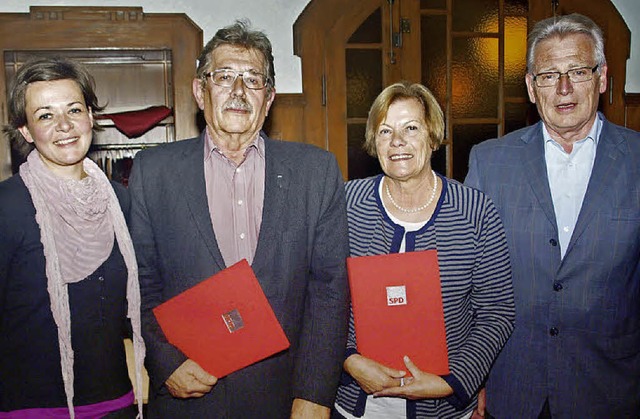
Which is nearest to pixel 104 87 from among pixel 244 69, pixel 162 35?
pixel 162 35

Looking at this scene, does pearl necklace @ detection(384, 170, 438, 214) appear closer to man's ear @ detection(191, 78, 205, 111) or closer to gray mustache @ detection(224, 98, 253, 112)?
gray mustache @ detection(224, 98, 253, 112)

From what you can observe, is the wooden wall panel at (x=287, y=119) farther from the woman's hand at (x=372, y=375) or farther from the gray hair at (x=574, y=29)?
the woman's hand at (x=372, y=375)

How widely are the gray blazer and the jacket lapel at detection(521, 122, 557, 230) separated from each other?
2.10ft

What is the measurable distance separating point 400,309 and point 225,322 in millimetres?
486

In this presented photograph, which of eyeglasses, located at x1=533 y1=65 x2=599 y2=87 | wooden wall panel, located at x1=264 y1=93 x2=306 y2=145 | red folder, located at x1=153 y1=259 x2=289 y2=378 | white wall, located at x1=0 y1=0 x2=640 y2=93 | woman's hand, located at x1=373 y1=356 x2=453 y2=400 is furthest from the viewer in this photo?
wooden wall panel, located at x1=264 y1=93 x2=306 y2=145

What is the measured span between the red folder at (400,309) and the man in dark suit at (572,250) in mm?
375

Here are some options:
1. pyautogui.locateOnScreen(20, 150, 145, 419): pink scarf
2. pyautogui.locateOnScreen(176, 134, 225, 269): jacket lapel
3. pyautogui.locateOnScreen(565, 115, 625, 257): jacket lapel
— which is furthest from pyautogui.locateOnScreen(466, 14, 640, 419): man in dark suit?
pyautogui.locateOnScreen(20, 150, 145, 419): pink scarf

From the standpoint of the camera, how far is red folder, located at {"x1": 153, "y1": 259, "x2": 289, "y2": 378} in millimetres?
1508

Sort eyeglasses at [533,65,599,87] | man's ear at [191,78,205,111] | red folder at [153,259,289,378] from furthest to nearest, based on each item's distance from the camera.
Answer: eyeglasses at [533,65,599,87] → man's ear at [191,78,205,111] → red folder at [153,259,289,378]

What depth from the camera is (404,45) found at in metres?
3.93

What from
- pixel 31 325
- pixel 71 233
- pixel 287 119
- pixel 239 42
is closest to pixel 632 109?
pixel 287 119

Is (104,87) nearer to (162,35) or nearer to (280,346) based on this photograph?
(162,35)

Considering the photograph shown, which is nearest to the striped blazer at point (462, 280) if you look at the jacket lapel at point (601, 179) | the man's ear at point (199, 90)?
the jacket lapel at point (601, 179)

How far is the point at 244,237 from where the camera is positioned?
5.33 ft
